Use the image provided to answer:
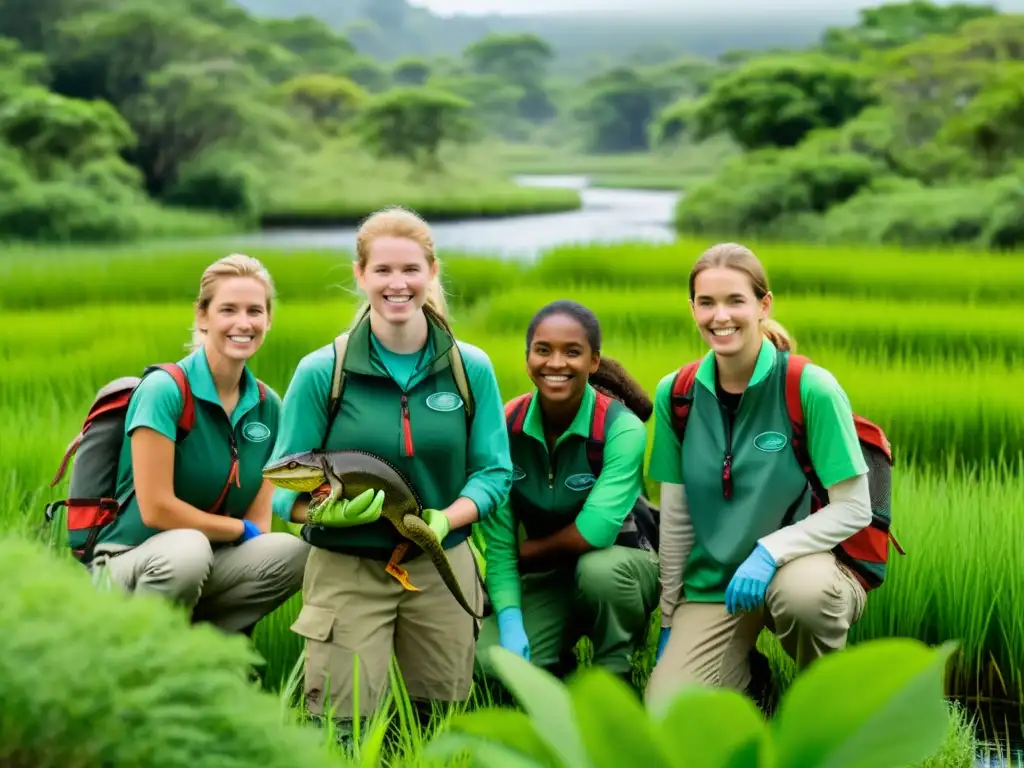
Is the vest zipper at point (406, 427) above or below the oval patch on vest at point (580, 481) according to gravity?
above

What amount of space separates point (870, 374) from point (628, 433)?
132 inches

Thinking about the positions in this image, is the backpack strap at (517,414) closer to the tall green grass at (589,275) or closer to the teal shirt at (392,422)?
the teal shirt at (392,422)

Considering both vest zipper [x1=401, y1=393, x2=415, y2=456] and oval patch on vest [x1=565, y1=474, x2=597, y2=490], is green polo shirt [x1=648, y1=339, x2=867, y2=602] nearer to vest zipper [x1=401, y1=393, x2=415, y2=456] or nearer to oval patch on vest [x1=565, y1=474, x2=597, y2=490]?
oval patch on vest [x1=565, y1=474, x2=597, y2=490]

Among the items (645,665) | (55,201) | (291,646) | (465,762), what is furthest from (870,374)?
(55,201)

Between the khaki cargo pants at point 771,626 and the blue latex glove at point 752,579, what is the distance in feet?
0.19

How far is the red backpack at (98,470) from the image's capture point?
307 centimetres

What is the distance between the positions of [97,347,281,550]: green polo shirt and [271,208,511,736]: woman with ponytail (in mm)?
298

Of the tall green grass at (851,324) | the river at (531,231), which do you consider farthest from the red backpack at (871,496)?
the river at (531,231)

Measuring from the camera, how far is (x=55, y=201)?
20422 mm

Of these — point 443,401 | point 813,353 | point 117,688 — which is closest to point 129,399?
point 443,401

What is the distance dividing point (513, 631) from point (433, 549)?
0.40m

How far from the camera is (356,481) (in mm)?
2678

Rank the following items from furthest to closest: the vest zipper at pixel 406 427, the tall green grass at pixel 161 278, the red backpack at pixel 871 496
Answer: the tall green grass at pixel 161 278, the red backpack at pixel 871 496, the vest zipper at pixel 406 427

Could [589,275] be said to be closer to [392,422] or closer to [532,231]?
[392,422]
